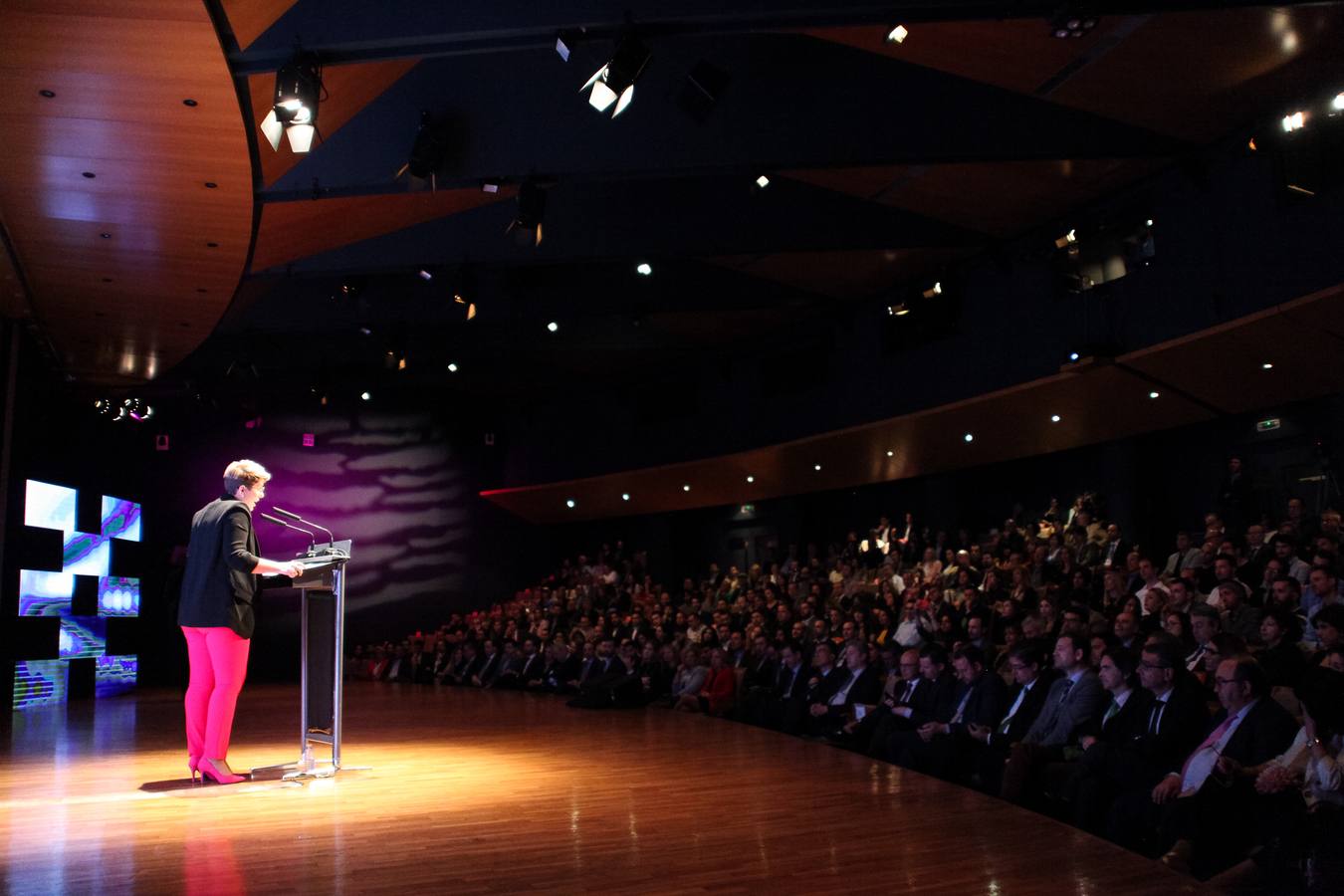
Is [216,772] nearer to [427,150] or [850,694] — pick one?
[850,694]

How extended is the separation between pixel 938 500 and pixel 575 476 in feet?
21.3

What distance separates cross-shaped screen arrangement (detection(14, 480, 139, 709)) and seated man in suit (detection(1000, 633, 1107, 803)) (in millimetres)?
10871

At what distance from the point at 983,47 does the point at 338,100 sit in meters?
4.43

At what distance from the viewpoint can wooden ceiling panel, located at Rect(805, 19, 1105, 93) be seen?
718 centimetres

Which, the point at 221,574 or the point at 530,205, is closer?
the point at 221,574

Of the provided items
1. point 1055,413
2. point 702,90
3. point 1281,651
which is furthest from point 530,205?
point 1055,413

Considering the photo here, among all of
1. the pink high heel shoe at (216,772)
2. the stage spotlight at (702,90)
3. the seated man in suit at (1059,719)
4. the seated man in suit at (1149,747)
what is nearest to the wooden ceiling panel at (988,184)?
the stage spotlight at (702,90)

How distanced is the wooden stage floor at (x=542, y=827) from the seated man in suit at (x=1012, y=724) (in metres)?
0.35

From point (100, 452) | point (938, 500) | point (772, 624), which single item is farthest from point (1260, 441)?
point (100, 452)

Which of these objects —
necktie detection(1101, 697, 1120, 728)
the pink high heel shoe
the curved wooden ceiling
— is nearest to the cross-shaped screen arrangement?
the curved wooden ceiling

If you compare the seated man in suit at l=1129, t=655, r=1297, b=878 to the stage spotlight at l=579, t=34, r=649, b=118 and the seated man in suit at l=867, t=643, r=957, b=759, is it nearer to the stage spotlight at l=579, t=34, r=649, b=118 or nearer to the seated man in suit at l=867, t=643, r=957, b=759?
the seated man in suit at l=867, t=643, r=957, b=759

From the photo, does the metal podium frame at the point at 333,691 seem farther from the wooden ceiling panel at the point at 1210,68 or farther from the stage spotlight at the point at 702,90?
the wooden ceiling panel at the point at 1210,68

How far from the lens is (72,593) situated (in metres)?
13.3

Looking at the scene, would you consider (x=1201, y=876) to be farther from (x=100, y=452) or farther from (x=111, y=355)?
(x=100, y=452)
